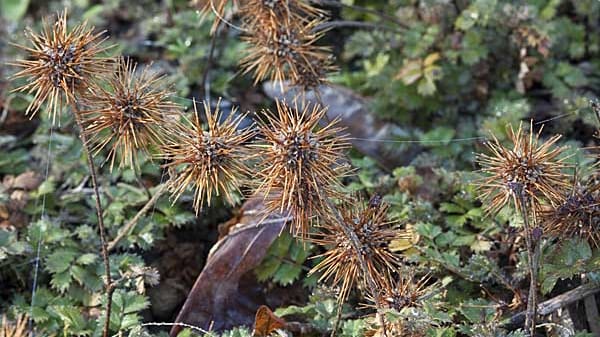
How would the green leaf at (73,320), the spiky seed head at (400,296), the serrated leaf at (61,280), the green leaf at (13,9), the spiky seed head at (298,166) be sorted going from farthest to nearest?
1. the green leaf at (13,9)
2. the serrated leaf at (61,280)
3. the green leaf at (73,320)
4. the spiky seed head at (400,296)
5. the spiky seed head at (298,166)

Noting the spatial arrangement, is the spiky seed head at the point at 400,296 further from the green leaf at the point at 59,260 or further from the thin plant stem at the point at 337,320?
the green leaf at the point at 59,260

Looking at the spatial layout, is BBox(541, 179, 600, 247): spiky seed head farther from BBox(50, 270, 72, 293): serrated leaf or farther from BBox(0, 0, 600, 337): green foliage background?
BBox(50, 270, 72, 293): serrated leaf

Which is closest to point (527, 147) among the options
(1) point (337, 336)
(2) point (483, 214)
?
(2) point (483, 214)

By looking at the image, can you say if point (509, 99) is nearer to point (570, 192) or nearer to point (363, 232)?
point (570, 192)

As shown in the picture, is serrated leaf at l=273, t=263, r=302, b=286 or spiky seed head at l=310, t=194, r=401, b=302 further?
serrated leaf at l=273, t=263, r=302, b=286

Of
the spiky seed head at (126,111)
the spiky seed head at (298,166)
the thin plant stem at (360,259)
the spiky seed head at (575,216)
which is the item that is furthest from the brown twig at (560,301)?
the spiky seed head at (126,111)

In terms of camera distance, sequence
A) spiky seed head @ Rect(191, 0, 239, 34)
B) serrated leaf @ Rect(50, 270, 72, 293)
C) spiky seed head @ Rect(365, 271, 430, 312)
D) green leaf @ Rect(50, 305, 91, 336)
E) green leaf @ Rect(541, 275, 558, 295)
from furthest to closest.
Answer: spiky seed head @ Rect(191, 0, 239, 34), serrated leaf @ Rect(50, 270, 72, 293), green leaf @ Rect(50, 305, 91, 336), green leaf @ Rect(541, 275, 558, 295), spiky seed head @ Rect(365, 271, 430, 312)

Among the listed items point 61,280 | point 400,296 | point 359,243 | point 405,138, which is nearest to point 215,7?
point 405,138

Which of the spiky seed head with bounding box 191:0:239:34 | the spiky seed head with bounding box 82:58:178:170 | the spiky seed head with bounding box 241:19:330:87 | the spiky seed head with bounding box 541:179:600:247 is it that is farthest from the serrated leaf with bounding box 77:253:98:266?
the spiky seed head with bounding box 541:179:600:247
